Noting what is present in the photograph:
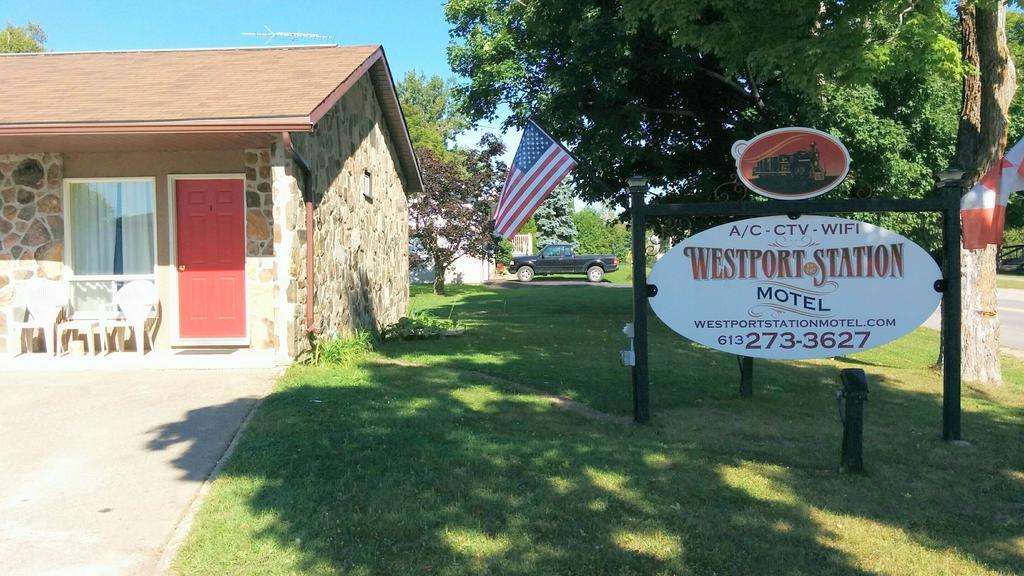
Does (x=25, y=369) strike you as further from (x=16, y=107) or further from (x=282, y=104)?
(x=282, y=104)

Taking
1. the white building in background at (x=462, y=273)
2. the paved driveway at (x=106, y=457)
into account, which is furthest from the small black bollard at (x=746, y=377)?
the white building in background at (x=462, y=273)

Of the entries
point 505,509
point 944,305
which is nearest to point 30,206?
point 505,509

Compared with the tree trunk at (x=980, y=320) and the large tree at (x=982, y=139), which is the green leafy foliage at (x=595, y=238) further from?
the tree trunk at (x=980, y=320)

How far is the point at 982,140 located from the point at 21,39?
3959cm

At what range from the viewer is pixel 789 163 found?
5863 mm

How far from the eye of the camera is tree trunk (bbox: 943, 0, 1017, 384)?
827 cm

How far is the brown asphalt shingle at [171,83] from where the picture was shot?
25.5ft

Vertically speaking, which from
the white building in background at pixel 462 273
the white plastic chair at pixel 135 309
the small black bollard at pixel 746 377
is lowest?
the small black bollard at pixel 746 377

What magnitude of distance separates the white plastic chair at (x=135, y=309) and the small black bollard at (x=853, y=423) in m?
7.64

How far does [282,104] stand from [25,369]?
4.13 m

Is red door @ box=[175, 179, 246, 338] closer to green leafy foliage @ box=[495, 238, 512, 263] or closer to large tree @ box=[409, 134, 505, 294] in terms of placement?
large tree @ box=[409, 134, 505, 294]

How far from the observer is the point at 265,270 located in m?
9.00

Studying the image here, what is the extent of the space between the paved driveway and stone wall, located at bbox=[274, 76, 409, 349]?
1556mm

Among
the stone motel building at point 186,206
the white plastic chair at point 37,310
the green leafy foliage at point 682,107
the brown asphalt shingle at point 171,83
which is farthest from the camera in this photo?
the green leafy foliage at point 682,107
